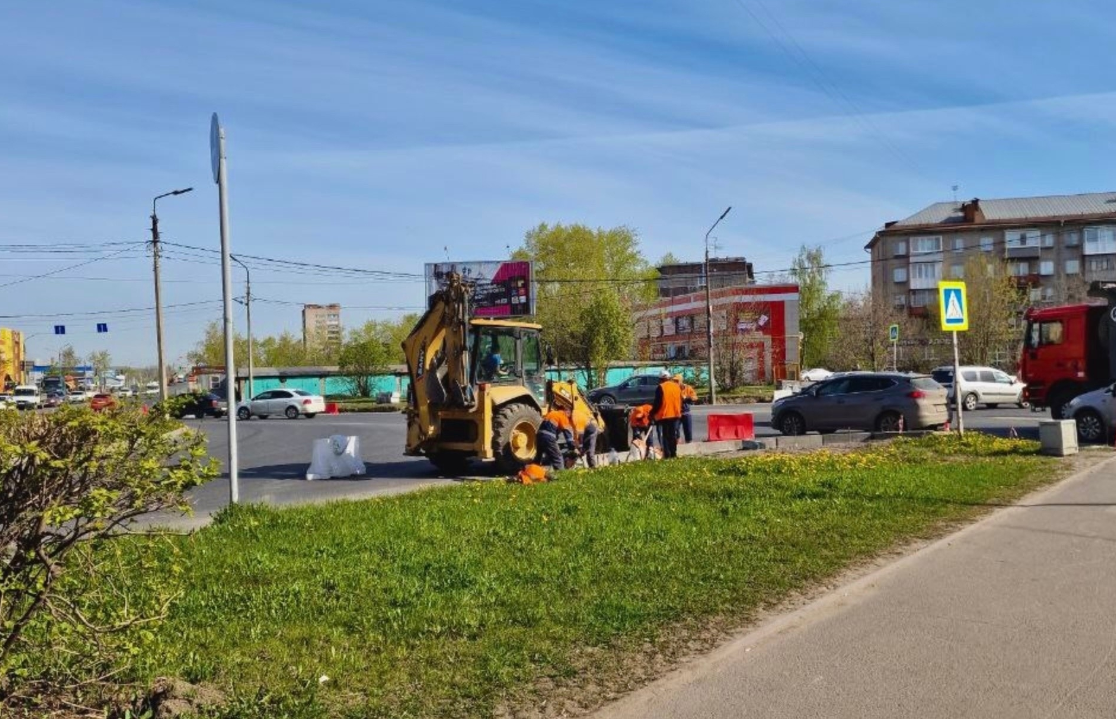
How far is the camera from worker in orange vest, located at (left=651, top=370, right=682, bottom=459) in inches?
717

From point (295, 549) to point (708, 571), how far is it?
12.1 ft

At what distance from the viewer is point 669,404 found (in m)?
18.2

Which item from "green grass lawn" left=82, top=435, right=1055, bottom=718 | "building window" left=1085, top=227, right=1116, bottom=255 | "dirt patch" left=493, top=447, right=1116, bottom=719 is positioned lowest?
"dirt patch" left=493, top=447, right=1116, bottom=719

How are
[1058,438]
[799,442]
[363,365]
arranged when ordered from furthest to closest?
[363,365] → [799,442] → [1058,438]

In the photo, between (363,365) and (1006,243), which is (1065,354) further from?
(1006,243)

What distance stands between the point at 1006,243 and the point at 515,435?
271 feet

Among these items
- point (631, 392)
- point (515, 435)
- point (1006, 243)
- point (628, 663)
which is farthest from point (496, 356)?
point (1006, 243)

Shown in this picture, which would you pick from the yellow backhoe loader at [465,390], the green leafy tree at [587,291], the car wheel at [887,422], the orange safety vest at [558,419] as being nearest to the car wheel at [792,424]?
the car wheel at [887,422]

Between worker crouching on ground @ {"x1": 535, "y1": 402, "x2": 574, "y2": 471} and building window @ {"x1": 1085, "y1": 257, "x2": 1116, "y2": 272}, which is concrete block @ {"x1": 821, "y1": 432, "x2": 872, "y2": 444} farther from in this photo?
building window @ {"x1": 1085, "y1": 257, "x2": 1116, "y2": 272}

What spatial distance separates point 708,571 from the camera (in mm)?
7703

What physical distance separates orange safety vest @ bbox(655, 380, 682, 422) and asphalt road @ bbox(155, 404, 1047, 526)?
324 centimetres

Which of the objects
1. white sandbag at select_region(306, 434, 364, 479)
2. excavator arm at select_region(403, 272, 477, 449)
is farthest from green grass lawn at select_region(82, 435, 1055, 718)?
white sandbag at select_region(306, 434, 364, 479)

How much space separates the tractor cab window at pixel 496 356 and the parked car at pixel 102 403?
12806mm

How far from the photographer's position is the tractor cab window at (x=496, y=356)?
17625 mm
